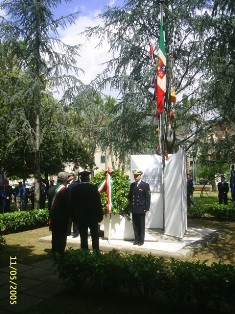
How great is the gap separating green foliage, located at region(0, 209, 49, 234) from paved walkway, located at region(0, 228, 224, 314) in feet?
6.97

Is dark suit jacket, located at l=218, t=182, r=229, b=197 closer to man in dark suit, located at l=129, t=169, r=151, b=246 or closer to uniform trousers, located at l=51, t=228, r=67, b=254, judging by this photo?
man in dark suit, located at l=129, t=169, r=151, b=246

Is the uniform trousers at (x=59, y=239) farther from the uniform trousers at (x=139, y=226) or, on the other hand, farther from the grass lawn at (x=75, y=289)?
the uniform trousers at (x=139, y=226)

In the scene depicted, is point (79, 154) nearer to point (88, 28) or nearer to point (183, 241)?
point (88, 28)

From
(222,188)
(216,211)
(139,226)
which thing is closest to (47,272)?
(139,226)

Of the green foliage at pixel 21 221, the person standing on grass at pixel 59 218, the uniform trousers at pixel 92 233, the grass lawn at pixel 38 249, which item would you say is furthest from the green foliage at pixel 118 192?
the green foliage at pixel 21 221

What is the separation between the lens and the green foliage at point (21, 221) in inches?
424

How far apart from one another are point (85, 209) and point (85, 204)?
11 cm

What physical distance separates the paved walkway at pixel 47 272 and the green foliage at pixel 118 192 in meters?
0.92

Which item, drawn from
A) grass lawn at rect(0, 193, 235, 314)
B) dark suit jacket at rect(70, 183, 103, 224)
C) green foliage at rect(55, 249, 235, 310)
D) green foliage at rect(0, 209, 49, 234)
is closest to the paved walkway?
grass lawn at rect(0, 193, 235, 314)

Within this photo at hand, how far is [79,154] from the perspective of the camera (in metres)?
22.7

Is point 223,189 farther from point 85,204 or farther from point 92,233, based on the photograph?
point 85,204

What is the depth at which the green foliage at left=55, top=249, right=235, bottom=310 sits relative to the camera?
4.18 metres

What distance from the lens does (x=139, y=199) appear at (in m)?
8.41

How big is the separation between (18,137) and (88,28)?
18.3ft
